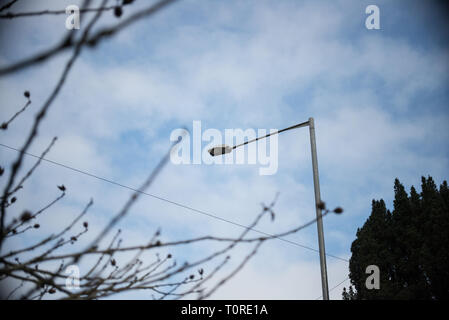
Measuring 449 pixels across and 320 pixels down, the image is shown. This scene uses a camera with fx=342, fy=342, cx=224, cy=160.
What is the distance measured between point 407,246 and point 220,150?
2101 cm

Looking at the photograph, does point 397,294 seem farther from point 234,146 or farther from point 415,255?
point 234,146

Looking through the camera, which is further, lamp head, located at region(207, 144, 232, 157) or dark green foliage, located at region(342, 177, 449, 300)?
dark green foliage, located at region(342, 177, 449, 300)

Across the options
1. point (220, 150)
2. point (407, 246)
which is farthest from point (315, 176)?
point (407, 246)

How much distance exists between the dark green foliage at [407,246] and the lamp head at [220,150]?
17.5 metres

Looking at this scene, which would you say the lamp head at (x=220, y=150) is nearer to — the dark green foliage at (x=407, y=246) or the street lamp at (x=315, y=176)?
the street lamp at (x=315, y=176)

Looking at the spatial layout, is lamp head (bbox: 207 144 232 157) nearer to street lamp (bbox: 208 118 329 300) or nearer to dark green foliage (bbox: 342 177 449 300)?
street lamp (bbox: 208 118 329 300)

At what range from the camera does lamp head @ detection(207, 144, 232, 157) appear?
6.23 m

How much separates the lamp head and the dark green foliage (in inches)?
690

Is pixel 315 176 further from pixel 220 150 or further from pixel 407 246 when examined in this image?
pixel 407 246

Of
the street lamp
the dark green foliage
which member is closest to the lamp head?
the street lamp
